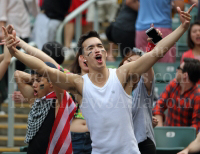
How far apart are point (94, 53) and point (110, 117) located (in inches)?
22.4

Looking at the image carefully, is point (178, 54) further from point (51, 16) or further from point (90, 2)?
point (51, 16)

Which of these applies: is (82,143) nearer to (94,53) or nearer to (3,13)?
(94,53)

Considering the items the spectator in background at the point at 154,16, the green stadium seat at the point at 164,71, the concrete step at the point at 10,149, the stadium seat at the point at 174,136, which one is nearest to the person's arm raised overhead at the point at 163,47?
the stadium seat at the point at 174,136

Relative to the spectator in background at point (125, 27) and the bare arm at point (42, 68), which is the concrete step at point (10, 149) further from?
the bare arm at point (42, 68)

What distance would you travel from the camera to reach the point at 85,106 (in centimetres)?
308

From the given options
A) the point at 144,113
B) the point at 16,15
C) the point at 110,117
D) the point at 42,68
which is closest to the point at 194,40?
the point at 144,113

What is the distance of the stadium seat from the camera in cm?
456

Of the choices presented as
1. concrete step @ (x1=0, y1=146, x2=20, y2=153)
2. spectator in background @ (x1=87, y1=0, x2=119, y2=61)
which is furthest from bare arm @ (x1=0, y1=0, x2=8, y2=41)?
spectator in background @ (x1=87, y1=0, x2=119, y2=61)

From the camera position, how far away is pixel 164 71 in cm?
650

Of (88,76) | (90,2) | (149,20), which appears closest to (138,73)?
(88,76)

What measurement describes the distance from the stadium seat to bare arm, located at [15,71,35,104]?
1610mm

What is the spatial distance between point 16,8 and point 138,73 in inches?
154

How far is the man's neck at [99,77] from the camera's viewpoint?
10.2 ft

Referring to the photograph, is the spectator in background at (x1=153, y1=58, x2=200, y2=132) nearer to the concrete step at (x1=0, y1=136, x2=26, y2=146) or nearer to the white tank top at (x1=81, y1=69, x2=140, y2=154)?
the white tank top at (x1=81, y1=69, x2=140, y2=154)
